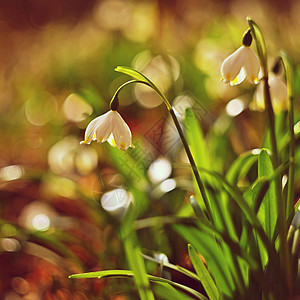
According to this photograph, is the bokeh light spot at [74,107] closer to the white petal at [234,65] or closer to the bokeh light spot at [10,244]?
the bokeh light spot at [10,244]

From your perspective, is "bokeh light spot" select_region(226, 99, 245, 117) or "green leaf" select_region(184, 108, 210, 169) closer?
"green leaf" select_region(184, 108, 210, 169)

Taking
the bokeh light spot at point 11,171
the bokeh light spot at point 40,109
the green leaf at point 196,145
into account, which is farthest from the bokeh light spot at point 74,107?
the green leaf at point 196,145

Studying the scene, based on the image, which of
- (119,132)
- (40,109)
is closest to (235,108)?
Answer: (119,132)

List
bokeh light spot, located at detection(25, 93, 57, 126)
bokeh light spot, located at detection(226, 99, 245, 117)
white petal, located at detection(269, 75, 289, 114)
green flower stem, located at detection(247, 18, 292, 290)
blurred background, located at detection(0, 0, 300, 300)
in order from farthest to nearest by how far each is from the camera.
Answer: bokeh light spot, located at detection(25, 93, 57, 126) → bokeh light spot, located at detection(226, 99, 245, 117) → blurred background, located at detection(0, 0, 300, 300) → white petal, located at detection(269, 75, 289, 114) → green flower stem, located at detection(247, 18, 292, 290)

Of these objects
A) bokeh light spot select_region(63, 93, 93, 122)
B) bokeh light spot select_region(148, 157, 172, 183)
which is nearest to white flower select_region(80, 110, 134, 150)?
bokeh light spot select_region(148, 157, 172, 183)

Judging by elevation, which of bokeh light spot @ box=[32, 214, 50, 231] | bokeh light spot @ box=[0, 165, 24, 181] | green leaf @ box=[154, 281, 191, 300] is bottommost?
green leaf @ box=[154, 281, 191, 300]

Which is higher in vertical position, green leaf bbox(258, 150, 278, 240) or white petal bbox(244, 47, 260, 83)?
white petal bbox(244, 47, 260, 83)

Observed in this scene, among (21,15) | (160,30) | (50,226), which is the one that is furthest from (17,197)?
(21,15)

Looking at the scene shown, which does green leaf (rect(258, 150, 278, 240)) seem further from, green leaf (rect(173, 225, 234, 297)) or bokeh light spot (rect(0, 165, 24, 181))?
bokeh light spot (rect(0, 165, 24, 181))

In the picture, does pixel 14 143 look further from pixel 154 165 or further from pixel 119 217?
pixel 119 217

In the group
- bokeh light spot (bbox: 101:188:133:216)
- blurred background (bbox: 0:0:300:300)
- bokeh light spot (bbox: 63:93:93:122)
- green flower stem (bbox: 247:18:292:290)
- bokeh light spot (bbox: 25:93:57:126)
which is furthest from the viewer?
bokeh light spot (bbox: 25:93:57:126)
